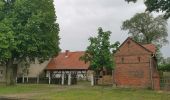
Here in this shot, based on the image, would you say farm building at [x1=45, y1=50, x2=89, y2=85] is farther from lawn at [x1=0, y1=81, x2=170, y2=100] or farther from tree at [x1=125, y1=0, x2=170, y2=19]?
tree at [x1=125, y1=0, x2=170, y2=19]

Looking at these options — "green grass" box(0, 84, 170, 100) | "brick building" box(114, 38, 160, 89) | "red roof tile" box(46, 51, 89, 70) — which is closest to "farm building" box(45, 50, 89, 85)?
"red roof tile" box(46, 51, 89, 70)

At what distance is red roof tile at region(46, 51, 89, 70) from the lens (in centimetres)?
6195

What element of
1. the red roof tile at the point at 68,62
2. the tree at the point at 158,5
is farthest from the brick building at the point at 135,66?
the tree at the point at 158,5

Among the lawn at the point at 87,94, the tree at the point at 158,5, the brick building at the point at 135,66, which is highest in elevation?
the tree at the point at 158,5

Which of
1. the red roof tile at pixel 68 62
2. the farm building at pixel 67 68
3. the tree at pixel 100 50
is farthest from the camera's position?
the red roof tile at pixel 68 62

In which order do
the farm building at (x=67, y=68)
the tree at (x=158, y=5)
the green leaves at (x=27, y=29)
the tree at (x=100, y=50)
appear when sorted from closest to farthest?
the tree at (x=158, y=5)
the tree at (x=100, y=50)
the green leaves at (x=27, y=29)
the farm building at (x=67, y=68)

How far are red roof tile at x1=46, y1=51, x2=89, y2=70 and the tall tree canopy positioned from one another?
46.2 feet

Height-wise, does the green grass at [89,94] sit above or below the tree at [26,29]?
below

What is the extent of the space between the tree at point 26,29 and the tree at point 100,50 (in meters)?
9.43

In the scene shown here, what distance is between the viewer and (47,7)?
180 feet

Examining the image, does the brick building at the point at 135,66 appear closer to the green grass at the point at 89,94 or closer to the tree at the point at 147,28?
the green grass at the point at 89,94

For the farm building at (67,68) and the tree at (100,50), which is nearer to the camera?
the tree at (100,50)

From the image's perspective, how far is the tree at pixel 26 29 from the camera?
1982 inches

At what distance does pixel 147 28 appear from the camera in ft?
277
